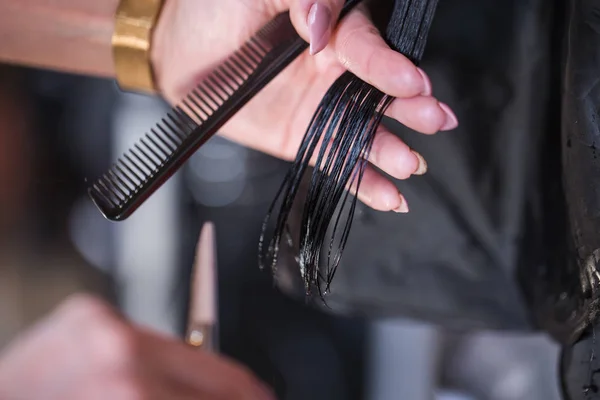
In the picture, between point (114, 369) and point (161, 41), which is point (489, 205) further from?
point (114, 369)

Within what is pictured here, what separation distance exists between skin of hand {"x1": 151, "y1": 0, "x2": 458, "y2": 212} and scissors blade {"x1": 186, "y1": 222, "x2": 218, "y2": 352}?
0.12 m

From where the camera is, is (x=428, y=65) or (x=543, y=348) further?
(x=543, y=348)

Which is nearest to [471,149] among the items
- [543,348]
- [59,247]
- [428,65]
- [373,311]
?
[428,65]

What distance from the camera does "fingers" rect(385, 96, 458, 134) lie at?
1.14 feet

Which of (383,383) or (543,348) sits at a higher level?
(543,348)

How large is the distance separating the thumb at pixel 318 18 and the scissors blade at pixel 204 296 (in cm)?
25

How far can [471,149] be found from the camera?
1.65ft

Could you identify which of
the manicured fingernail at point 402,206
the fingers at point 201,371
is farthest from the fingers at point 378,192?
the fingers at point 201,371

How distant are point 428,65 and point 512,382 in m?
0.45

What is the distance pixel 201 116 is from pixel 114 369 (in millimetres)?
367

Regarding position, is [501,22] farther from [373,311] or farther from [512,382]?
[512,382]

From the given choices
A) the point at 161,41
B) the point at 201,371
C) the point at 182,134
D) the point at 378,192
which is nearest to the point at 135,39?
the point at 161,41

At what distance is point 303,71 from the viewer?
39 cm

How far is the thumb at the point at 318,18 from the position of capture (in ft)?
1.13
